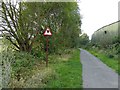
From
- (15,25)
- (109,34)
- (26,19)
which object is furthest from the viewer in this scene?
(109,34)

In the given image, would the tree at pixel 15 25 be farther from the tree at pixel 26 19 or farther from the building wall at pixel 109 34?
the building wall at pixel 109 34

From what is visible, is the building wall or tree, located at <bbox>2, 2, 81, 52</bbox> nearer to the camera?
tree, located at <bbox>2, 2, 81, 52</bbox>

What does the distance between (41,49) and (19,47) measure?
2.04 m

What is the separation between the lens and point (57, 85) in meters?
8.13

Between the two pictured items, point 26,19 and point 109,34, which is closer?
point 26,19

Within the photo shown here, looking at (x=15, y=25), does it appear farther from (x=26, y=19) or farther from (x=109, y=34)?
(x=109, y=34)

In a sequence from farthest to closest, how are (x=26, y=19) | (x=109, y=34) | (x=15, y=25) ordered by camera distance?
1. (x=109, y=34)
2. (x=15, y=25)
3. (x=26, y=19)

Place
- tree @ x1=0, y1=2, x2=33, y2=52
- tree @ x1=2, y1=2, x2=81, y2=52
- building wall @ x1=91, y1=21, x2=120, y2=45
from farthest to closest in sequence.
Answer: building wall @ x1=91, y1=21, x2=120, y2=45 < tree @ x1=0, y1=2, x2=33, y2=52 < tree @ x1=2, y1=2, x2=81, y2=52

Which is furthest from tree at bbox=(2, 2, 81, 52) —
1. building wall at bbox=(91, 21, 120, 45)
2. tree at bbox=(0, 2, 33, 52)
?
building wall at bbox=(91, 21, 120, 45)

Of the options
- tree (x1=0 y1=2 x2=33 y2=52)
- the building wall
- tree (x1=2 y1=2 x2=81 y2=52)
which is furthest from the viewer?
the building wall

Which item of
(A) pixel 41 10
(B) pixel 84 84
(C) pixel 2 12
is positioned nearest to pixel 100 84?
(B) pixel 84 84

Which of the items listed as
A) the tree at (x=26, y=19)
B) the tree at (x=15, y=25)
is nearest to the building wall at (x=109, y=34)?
the tree at (x=26, y=19)

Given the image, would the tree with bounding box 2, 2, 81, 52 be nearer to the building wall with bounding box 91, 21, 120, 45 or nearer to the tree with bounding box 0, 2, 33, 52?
the tree with bounding box 0, 2, 33, 52

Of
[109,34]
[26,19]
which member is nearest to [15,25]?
[26,19]
